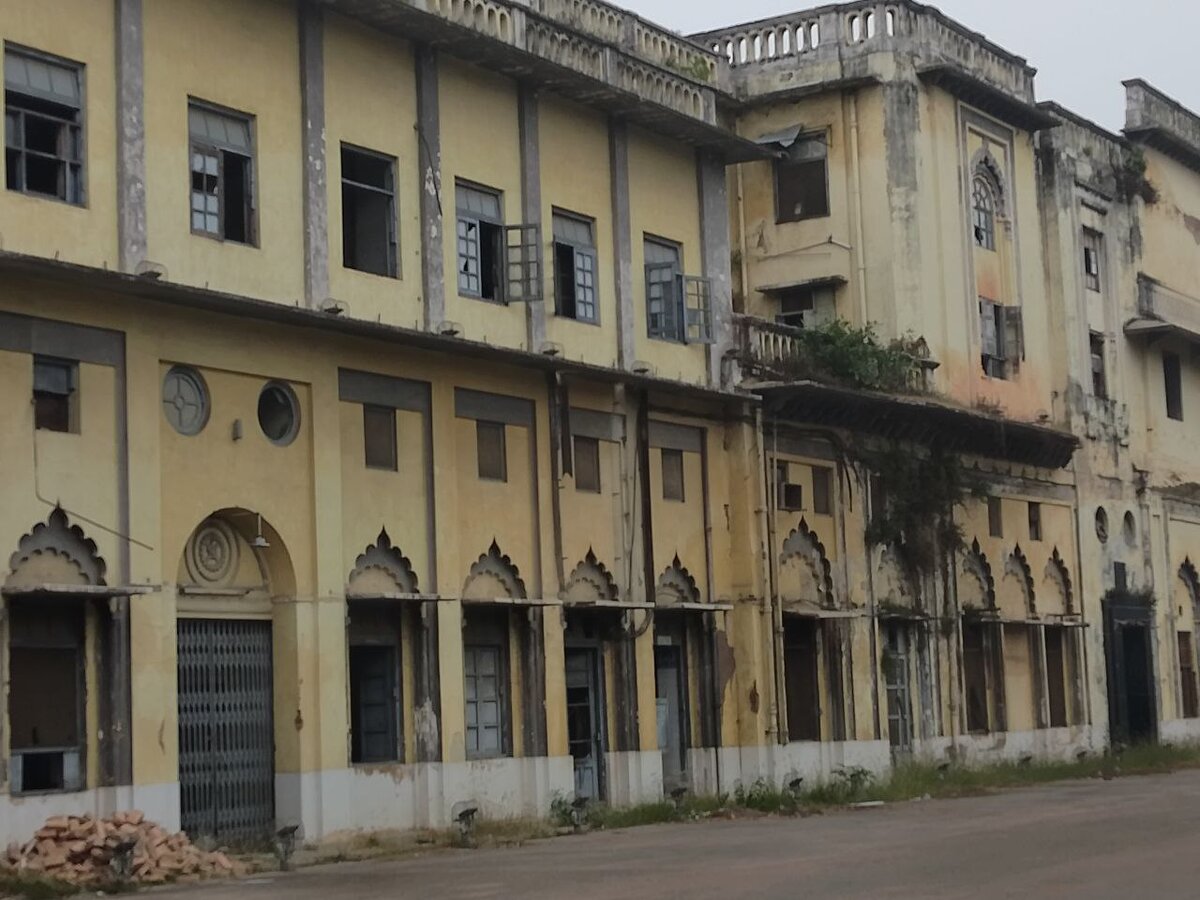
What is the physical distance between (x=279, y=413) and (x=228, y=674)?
262cm

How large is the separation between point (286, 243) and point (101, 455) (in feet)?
10.7

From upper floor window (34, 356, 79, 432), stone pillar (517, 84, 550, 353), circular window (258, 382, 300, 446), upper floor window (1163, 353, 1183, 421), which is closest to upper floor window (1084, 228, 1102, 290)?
upper floor window (1163, 353, 1183, 421)

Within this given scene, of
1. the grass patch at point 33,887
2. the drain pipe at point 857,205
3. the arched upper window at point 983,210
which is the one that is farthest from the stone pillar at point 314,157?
the arched upper window at point 983,210

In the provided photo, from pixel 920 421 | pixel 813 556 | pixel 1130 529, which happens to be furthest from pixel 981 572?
pixel 1130 529

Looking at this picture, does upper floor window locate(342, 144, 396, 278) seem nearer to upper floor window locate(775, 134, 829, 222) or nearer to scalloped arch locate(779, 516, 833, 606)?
scalloped arch locate(779, 516, 833, 606)

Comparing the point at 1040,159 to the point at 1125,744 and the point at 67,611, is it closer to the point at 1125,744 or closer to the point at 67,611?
the point at 1125,744

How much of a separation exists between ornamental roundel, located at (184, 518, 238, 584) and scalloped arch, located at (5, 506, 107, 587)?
1435mm

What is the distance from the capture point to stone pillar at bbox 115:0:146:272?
1903 centimetres

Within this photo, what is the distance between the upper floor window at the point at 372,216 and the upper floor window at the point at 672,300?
16.2 ft

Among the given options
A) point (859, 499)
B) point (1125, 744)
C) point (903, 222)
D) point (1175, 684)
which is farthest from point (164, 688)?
point (1175, 684)

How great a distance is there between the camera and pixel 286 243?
21062 mm

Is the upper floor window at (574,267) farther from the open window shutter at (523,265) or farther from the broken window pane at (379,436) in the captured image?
the broken window pane at (379,436)

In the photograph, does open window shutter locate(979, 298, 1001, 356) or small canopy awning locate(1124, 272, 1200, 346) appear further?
small canopy awning locate(1124, 272, 1200, 346)

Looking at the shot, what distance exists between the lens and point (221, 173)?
2048cm
